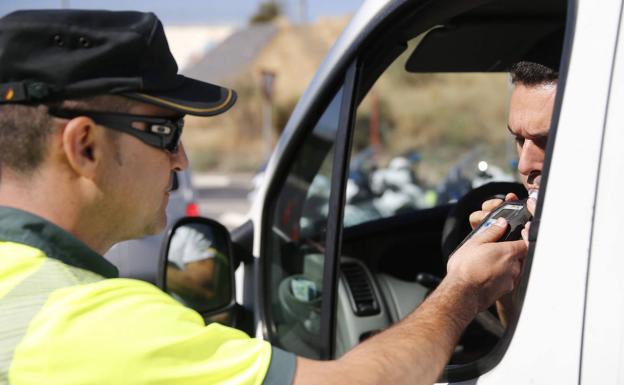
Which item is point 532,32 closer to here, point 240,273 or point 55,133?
point 240,273

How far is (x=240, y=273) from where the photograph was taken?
2898mm

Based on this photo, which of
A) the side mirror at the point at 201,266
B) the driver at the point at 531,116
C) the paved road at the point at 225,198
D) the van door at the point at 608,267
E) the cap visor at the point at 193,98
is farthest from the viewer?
the paved road at the point at 225,198

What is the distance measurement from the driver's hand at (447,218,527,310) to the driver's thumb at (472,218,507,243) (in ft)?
0.12

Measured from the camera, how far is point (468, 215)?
105 inches

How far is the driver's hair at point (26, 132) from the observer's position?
1464 millimetres

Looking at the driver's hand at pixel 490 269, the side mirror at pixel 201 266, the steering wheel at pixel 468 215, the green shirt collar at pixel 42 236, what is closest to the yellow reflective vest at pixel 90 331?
the green shirt collar at pixel 42 236

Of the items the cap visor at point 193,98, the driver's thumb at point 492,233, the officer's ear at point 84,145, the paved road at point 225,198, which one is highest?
the cap visor at point 193,98

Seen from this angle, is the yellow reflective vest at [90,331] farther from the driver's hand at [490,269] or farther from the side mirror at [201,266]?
the side mirror at [201,266]

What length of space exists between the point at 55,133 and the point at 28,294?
1.03ft

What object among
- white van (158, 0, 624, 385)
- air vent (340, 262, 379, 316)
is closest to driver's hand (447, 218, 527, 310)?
white van (158, 0, 624, 385)

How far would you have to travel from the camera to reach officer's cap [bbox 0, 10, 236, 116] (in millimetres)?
1449

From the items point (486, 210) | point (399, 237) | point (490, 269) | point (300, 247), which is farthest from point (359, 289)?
point (490, 269)

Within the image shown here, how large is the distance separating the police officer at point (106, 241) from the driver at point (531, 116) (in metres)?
0.41

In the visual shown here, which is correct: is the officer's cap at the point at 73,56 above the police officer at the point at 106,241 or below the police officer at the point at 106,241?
above
